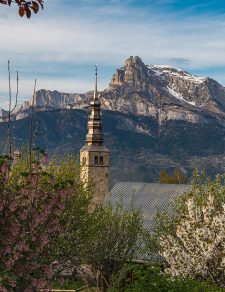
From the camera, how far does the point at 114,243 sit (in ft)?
131

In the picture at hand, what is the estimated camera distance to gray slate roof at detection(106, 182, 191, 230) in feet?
195

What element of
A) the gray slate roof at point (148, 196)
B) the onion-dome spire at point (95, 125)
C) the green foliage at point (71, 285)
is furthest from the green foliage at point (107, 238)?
the onion-dome spire at point (95, 125)

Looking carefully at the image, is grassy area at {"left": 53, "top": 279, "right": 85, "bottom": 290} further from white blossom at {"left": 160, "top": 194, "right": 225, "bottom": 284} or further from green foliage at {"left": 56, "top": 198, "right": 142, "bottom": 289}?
white blossom at {"left": 160, "top": 194, "right": 225, "bottom": 284}

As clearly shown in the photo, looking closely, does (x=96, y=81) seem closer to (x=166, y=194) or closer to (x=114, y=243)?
(x=166, y=194)

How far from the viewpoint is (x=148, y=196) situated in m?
61.9

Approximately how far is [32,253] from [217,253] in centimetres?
1508

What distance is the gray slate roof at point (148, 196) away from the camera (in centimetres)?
5953

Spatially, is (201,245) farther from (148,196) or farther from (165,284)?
(148,196)

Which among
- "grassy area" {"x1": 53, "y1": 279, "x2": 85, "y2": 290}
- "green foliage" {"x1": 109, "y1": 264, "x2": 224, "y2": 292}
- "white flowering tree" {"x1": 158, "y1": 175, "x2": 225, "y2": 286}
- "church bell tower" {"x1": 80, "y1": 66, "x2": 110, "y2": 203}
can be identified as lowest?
"grassy area" {"x1": 53, "y1": 279, "x2": 85, "y2": 290}

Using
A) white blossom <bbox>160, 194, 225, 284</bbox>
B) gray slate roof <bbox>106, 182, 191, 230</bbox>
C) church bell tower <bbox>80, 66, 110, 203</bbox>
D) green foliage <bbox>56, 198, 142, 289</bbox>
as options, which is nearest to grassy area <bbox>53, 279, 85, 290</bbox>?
green foliage <bbox>56, 198, 142, 289</bbox>

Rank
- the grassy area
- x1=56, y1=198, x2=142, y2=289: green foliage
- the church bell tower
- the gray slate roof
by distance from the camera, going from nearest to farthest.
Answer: x1=56, y1=198, x2=142, y2=289: green foliage < the grassy area < the gray slate roof < the church bell tower

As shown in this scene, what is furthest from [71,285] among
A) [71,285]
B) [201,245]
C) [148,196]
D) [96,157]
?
[96,157]

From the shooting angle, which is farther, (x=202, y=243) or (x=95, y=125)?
(x=95, y=125)

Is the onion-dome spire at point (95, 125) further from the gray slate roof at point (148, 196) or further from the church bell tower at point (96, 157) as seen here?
the gray slate roof at point (148, 196)
